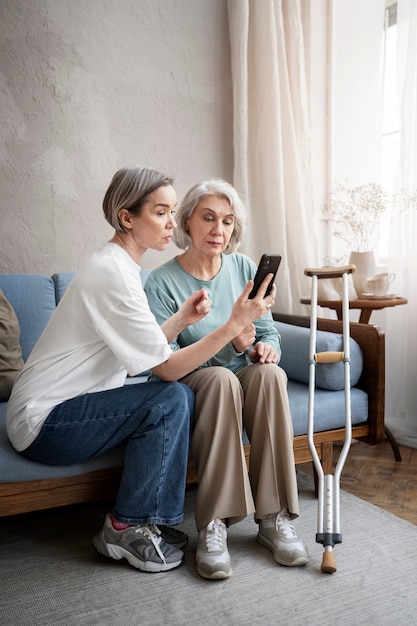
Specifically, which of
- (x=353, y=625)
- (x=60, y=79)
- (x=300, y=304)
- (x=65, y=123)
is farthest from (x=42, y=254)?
(x=353, y=625)

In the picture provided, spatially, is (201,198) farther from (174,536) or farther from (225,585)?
(225,585)

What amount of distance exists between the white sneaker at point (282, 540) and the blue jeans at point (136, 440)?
28 centimetres

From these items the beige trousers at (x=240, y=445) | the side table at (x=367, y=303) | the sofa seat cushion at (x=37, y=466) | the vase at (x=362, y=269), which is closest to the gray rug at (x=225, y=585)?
the beige trousers at (x=240, y=445)

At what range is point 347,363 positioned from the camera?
1847mm

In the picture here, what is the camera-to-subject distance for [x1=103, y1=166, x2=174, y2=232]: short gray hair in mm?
1613

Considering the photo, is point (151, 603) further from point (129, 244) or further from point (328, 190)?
point (328, 190)

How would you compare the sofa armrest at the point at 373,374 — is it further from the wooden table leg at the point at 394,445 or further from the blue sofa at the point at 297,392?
the wooden table leg at the point at 394,445

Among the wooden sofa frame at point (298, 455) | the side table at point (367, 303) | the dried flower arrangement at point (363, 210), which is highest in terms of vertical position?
the dried flower arrangement at point (363, 210)

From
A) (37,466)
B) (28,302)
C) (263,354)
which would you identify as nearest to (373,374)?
(263,354)

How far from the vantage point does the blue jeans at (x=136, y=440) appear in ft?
5.12

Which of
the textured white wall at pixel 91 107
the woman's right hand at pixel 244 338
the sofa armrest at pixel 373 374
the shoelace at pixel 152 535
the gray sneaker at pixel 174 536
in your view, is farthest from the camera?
the textured white wall at pixel 91 107

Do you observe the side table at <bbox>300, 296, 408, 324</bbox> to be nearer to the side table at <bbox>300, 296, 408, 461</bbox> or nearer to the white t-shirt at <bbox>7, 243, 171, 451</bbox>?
the side table at <bbox>300, 296, 408, 461</bbox>

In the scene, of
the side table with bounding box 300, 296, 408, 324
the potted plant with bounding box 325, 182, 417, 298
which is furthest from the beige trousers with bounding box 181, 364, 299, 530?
the potted plant with bounding box 325, 182, 417, 298

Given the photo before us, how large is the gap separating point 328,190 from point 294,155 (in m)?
0.37
